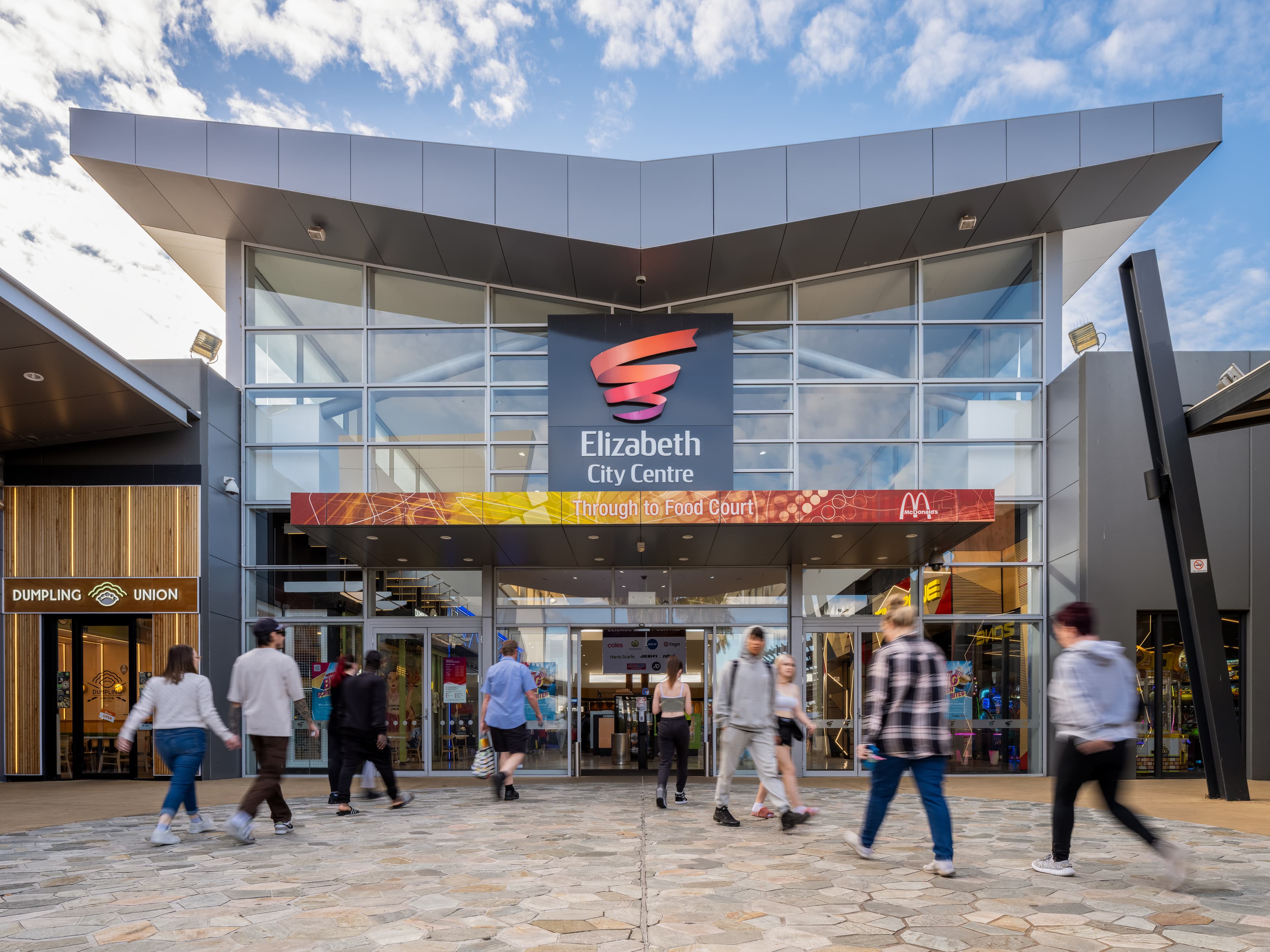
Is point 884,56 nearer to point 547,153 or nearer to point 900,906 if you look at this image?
point 547,153

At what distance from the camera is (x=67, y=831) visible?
24.3ft

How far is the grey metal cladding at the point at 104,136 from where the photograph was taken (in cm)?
1177

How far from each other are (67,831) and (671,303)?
9.86 metres

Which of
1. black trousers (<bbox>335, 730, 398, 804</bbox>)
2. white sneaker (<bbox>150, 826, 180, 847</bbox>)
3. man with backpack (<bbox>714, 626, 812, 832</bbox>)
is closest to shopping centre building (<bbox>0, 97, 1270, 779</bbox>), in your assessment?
black trousers (<bbox>335, 730, 398, 804</bbox>)

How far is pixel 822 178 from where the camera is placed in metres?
12.2

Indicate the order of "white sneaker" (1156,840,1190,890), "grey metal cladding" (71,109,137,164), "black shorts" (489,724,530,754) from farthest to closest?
1. "grey metal cladding" (71,109,137,164)
2. "black shorts" (489,724,530,754)
3. "white sneaker" (1156,840,1190,890)

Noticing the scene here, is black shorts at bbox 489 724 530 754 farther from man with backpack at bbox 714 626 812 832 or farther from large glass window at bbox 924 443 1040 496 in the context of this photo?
large glass window at bbox 924 443 1040 496

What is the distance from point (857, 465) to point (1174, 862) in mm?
8559

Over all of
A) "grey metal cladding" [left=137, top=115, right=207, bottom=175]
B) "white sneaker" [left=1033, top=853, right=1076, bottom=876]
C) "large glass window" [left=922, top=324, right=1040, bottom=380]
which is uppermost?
"grey metal cladding" [left=137, top=115, right=207, bottom=175]

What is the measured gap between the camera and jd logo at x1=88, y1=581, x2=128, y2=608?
12.2 metres

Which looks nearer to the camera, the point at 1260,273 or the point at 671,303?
the point at 1260,273

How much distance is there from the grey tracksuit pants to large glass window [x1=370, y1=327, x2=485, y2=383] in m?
7.66

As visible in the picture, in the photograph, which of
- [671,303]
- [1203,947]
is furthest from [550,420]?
[1203,947]

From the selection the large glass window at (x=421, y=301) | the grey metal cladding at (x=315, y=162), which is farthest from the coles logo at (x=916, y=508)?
the grey metal cladding at (x=315, y=162)
